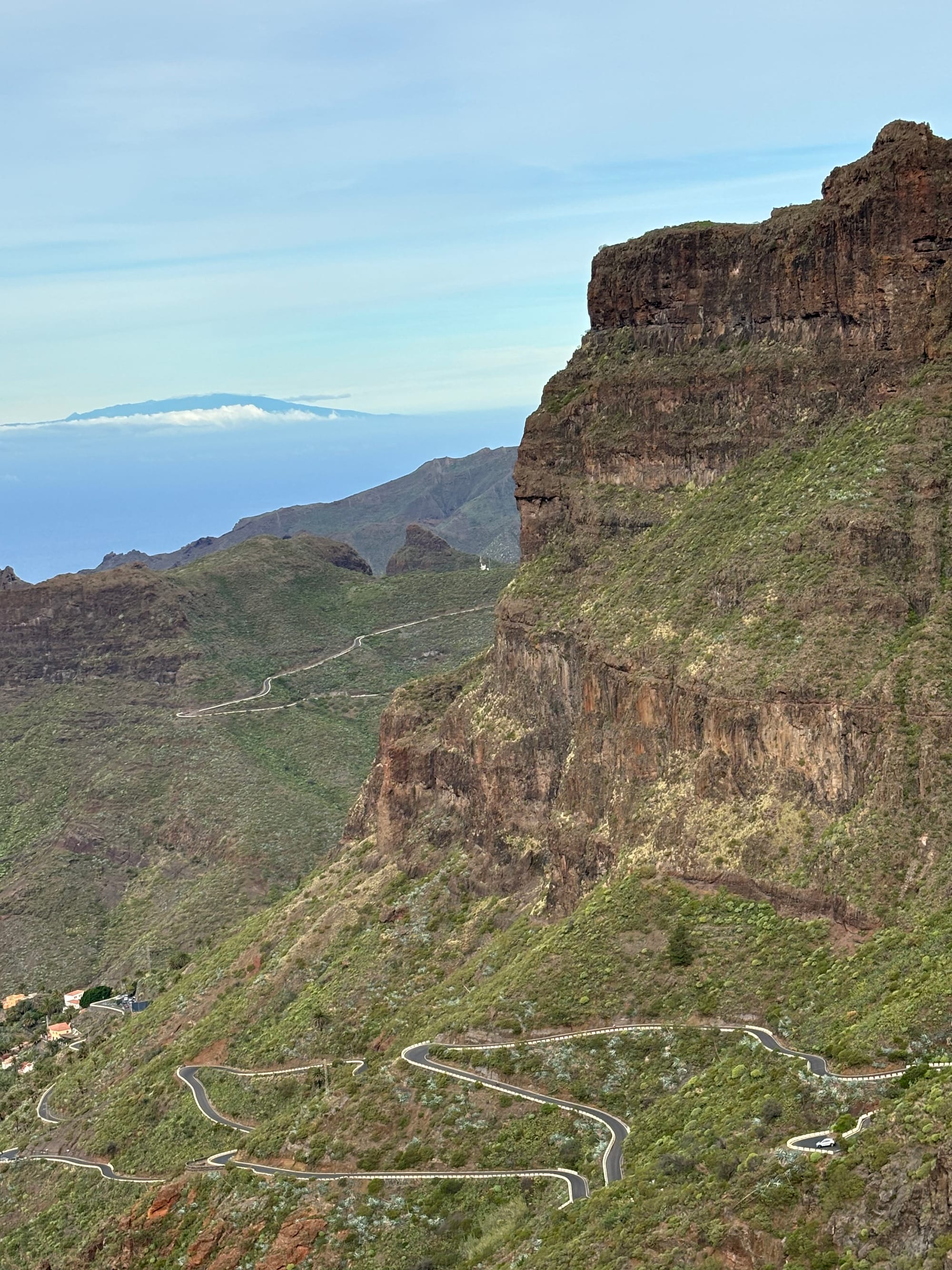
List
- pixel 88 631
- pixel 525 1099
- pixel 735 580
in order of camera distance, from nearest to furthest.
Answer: pixel 525 1099
pixel 735 580
pixel 88 631

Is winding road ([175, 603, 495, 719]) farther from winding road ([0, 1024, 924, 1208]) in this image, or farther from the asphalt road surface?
the asphalt road surface

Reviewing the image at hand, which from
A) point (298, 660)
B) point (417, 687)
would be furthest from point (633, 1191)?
point (298, 660)

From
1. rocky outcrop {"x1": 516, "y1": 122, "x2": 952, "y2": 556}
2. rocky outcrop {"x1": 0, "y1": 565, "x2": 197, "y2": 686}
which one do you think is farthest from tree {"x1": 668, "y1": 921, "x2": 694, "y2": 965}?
rocky outcrop {"x1": 0, "y1": 565, "x2": 197, "y2": 686}

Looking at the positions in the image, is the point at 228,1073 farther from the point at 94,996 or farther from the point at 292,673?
the point at 292,673

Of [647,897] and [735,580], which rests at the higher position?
[735,580]

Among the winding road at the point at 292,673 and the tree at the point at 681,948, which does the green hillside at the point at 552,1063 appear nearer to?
the tree at the point at 681,948

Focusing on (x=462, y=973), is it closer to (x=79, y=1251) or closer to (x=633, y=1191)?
(x=79, y=1251)

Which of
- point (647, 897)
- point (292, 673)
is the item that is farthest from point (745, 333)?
point (292, 673)
